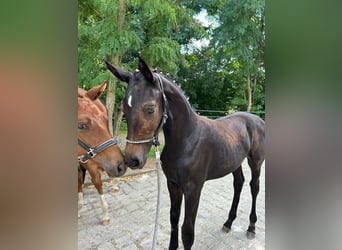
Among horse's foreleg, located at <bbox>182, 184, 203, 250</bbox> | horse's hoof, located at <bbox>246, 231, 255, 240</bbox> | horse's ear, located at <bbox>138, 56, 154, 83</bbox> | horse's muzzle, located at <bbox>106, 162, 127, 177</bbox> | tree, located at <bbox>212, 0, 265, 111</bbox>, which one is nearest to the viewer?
horse's ear, located at <bbox>138, 56, 154, 83</bbox>

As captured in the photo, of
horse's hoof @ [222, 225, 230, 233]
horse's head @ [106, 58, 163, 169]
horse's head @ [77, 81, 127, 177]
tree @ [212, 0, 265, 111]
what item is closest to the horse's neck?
horse's head @ [106, 58, 163, 169]

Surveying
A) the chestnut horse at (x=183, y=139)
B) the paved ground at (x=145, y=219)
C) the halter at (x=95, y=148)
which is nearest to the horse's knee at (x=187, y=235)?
the chestnut horse at (x=183, y=139)

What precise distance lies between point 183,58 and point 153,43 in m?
0.19

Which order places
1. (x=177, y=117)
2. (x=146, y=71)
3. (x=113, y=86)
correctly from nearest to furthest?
(x=146, y=71) < (x=177, y=117) < (x=113, y=86)

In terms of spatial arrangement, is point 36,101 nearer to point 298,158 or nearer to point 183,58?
point 298,158

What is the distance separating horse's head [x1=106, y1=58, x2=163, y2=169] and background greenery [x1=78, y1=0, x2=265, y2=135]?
1.02ft

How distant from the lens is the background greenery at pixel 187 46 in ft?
3.71

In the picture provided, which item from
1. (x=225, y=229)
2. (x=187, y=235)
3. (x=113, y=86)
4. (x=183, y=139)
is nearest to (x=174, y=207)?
(x=187, y=235)

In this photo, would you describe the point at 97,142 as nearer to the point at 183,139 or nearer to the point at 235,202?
the point at 183,139

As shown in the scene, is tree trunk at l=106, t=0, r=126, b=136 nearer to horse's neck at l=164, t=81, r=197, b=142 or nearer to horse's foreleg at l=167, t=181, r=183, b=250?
horse's neck at l=164, t=81, r=197, b=142

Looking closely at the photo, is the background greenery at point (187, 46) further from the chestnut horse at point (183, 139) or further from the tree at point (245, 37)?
the chestnut horse at point (183, 139)

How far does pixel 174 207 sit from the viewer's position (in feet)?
3.92

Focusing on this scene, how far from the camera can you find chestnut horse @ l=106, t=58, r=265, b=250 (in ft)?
2.78

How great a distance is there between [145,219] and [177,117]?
86cm
